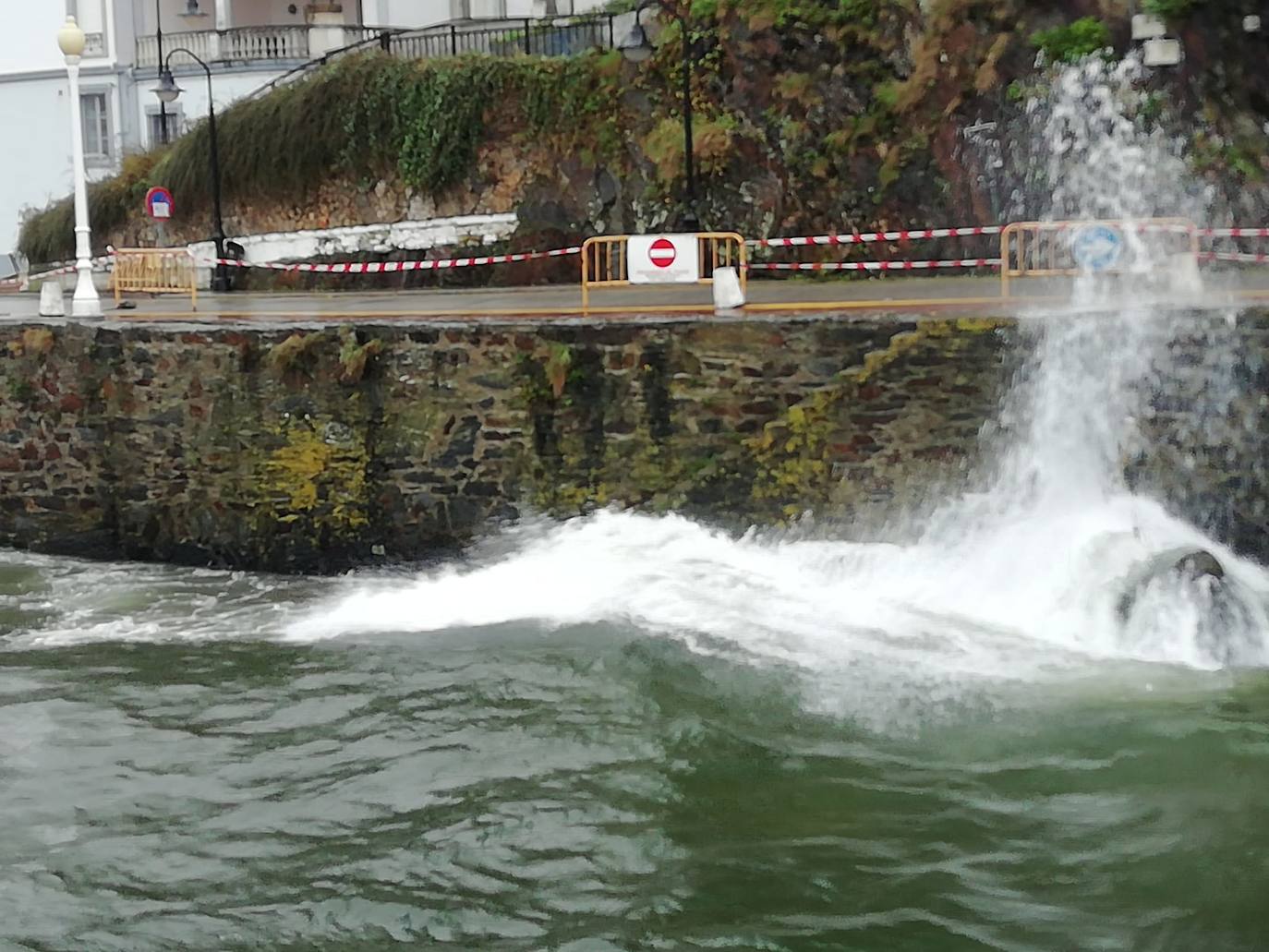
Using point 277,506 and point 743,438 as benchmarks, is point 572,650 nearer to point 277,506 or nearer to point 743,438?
point 743,438

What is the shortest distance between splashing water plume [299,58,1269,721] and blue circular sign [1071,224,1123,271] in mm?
168

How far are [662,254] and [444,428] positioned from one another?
9.69 feet

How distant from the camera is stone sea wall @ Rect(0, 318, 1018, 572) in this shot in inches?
516

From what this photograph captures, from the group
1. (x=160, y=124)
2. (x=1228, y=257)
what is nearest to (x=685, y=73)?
(x=1228, y=257)

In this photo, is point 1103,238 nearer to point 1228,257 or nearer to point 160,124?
point 1228,257

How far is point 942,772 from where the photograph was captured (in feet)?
29.3

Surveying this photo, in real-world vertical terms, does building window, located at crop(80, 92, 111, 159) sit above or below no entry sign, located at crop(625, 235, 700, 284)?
above

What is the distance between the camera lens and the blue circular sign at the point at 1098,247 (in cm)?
1386

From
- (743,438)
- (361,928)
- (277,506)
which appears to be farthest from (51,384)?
(361,928)

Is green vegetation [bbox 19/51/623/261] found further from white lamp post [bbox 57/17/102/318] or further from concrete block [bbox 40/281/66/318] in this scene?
concrete block [bbox 40/281/66/318]

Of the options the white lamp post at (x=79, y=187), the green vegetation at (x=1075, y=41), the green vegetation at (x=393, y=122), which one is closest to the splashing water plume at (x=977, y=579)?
the green vegetation at (x=1075, y=41)

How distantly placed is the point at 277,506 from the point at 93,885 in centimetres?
732

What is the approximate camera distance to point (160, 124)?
34.2m

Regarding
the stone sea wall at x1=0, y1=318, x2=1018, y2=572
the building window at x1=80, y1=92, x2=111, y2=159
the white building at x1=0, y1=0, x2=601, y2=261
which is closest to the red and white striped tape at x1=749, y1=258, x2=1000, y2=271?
the stone sea wall at x1=0, y1=318, x2=1018, y2=572
